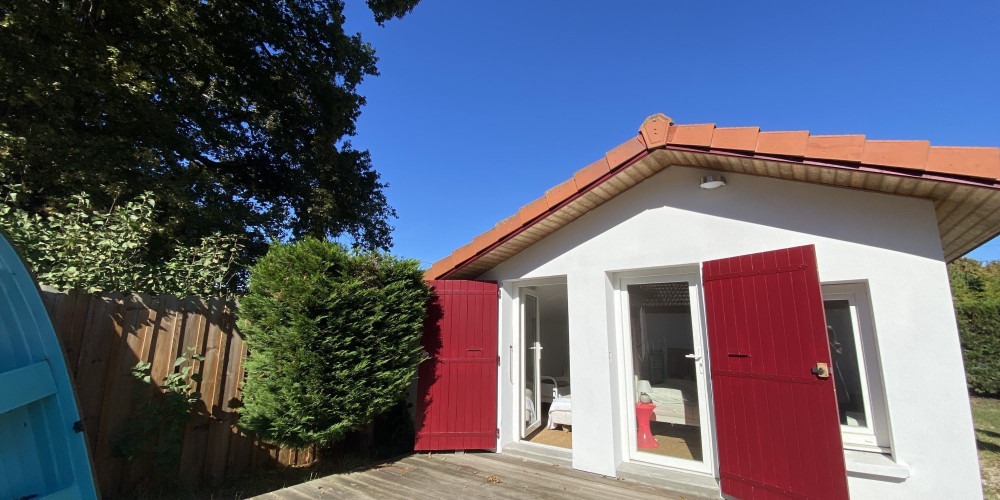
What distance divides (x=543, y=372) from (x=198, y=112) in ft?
31.0

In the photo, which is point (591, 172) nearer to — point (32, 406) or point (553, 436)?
point (553, 436)

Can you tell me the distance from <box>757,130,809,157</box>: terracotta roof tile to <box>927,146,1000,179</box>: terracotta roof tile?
30.4 inches

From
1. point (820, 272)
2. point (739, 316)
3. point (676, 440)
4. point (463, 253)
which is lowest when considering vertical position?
point (676, 440)

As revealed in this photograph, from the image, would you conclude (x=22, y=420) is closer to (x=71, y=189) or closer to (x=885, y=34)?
(x=71, y=189)

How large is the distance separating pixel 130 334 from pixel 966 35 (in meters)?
10.8

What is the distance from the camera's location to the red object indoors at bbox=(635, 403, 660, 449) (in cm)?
478

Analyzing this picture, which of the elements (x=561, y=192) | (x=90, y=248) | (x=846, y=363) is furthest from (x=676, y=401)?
(x=90, y=248)

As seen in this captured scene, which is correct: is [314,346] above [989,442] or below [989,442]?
above

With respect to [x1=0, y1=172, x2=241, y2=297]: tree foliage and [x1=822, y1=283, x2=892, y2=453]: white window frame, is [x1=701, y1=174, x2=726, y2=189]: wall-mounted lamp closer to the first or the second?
[x1=822, y1=283, x2=892, y2=453]: white window frame

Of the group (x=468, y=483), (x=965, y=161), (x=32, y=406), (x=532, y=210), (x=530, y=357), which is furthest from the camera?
(x=530, y=357)

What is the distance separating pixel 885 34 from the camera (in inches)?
225

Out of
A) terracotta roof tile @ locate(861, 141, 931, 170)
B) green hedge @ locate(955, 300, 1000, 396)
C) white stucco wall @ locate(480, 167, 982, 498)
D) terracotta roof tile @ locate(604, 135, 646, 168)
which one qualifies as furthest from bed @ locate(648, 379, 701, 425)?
green hedge @ locate(955, 300, 1000, 396)

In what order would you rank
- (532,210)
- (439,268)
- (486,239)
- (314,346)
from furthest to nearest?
1. (439,268)
2. (486,239)
3. (532,210)
4. (314,346)

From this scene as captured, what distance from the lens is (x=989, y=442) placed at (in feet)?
20.3
